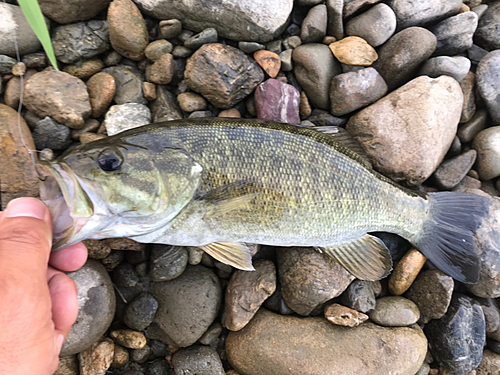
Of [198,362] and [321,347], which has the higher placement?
[321,347]

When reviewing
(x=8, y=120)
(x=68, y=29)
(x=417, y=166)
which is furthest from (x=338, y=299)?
(x=68, y=29)

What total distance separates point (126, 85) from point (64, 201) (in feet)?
5.03

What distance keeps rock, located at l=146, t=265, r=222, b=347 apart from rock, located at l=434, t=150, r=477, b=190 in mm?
2534

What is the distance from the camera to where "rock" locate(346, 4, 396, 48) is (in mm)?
3090

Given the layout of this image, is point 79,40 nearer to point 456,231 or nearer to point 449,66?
point 449,66

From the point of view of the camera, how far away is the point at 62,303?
198 cm

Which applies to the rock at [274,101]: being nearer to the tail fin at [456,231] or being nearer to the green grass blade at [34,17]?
the tail fin at [456,231]

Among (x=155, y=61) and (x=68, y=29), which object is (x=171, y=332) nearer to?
(x=155, y=61)

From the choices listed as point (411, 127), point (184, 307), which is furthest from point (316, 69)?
point (184, 307)

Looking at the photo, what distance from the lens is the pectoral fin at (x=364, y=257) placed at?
2832 millimetres

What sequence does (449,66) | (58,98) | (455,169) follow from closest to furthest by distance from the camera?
(58,98), (449,66), (455,169)

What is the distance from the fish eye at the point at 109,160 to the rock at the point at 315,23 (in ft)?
7.32

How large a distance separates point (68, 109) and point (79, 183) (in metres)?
1.28

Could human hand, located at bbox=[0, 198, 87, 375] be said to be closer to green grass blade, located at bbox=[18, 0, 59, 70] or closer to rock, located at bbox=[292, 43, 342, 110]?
green grass blade, located at bbox=[18, 0, 59, 70]
